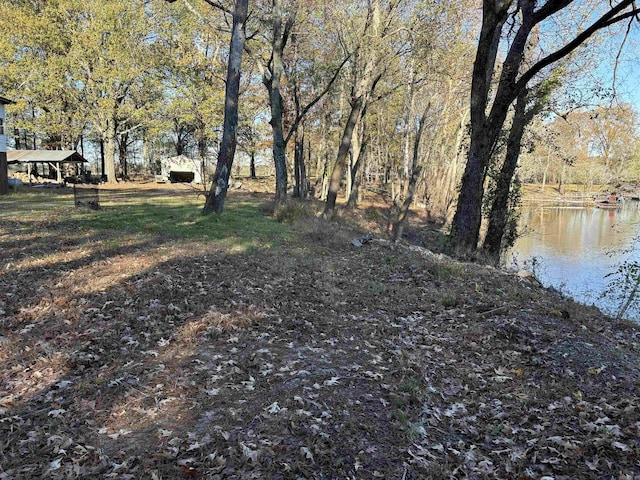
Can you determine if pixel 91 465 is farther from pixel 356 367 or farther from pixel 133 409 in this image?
pixel 356 367

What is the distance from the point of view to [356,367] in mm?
4586

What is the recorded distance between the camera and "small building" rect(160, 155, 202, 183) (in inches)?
1433

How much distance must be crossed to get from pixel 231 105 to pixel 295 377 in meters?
9.54

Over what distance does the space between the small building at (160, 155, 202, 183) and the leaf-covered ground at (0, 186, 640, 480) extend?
97.6 feet

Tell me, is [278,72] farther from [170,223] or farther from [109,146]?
[109,146]

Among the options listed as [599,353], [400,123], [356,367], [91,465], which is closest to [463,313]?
[599,353]

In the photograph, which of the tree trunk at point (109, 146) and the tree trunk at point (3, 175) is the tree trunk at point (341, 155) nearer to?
the tree trunk at point (3, 175)

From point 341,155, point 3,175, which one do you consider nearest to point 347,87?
point 341,155

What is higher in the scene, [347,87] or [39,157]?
[347,87]

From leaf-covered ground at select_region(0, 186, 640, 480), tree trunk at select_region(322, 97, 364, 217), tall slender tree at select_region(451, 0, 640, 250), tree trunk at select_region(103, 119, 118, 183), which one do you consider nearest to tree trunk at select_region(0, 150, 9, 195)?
tree trunk at select_region(103, 119, 118, 183)

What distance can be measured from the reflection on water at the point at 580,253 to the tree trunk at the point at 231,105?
8.86 m

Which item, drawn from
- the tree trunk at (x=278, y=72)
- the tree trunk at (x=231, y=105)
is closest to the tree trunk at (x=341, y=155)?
the tree trunk at (x=278, y=72)

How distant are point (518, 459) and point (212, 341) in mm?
3372

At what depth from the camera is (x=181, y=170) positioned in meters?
36.6
